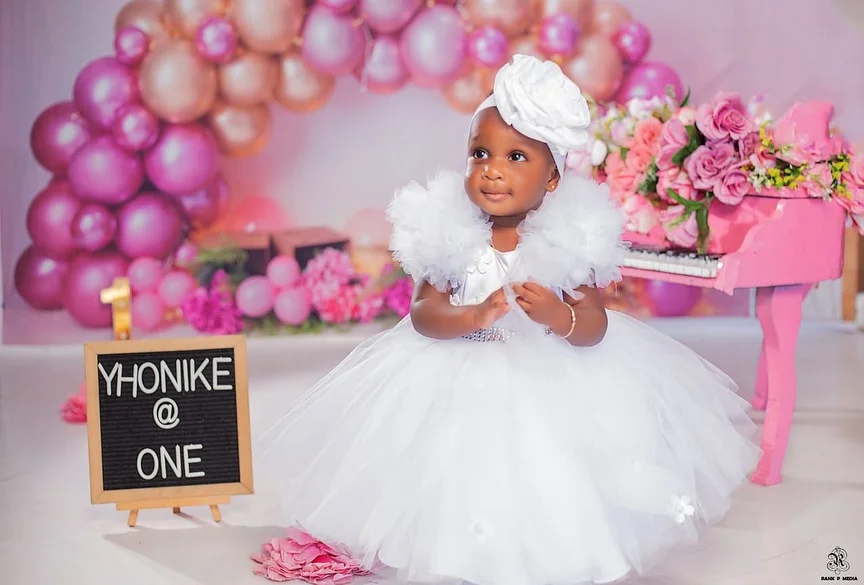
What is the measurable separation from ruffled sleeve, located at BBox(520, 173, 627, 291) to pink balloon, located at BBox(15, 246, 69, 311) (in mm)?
4518

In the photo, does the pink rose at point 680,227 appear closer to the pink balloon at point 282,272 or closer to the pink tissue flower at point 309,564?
the pink tissue flower at point 309,564

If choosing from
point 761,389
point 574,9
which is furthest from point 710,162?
point 574,9

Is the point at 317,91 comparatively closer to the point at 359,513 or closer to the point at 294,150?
the point at 294,150

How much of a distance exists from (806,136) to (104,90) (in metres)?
4.36

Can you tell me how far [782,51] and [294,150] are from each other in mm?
3317

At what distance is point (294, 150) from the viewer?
6.46 metres

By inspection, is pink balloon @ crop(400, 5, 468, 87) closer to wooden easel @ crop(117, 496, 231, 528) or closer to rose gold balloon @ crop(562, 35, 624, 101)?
rose gold balloon @ crop(562, 35, 624, 101)

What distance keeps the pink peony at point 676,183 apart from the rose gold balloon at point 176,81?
3420 millimetres

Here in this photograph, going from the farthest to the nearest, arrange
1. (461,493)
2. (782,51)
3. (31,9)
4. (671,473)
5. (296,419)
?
1. (782,51)
2. (31,9)
3. (296,419)
4. (671,473)
5. (461,493)

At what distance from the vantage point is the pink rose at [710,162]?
3.37 metres

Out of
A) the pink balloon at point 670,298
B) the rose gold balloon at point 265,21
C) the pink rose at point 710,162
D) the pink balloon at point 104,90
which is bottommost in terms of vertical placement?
the pink balloon at point 670,298

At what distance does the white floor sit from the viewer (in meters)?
2.73

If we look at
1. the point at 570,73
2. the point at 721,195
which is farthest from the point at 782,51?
the point at 721,195

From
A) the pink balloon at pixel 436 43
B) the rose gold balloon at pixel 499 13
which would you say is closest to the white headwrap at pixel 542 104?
the pink balloon at pixel 436 43
